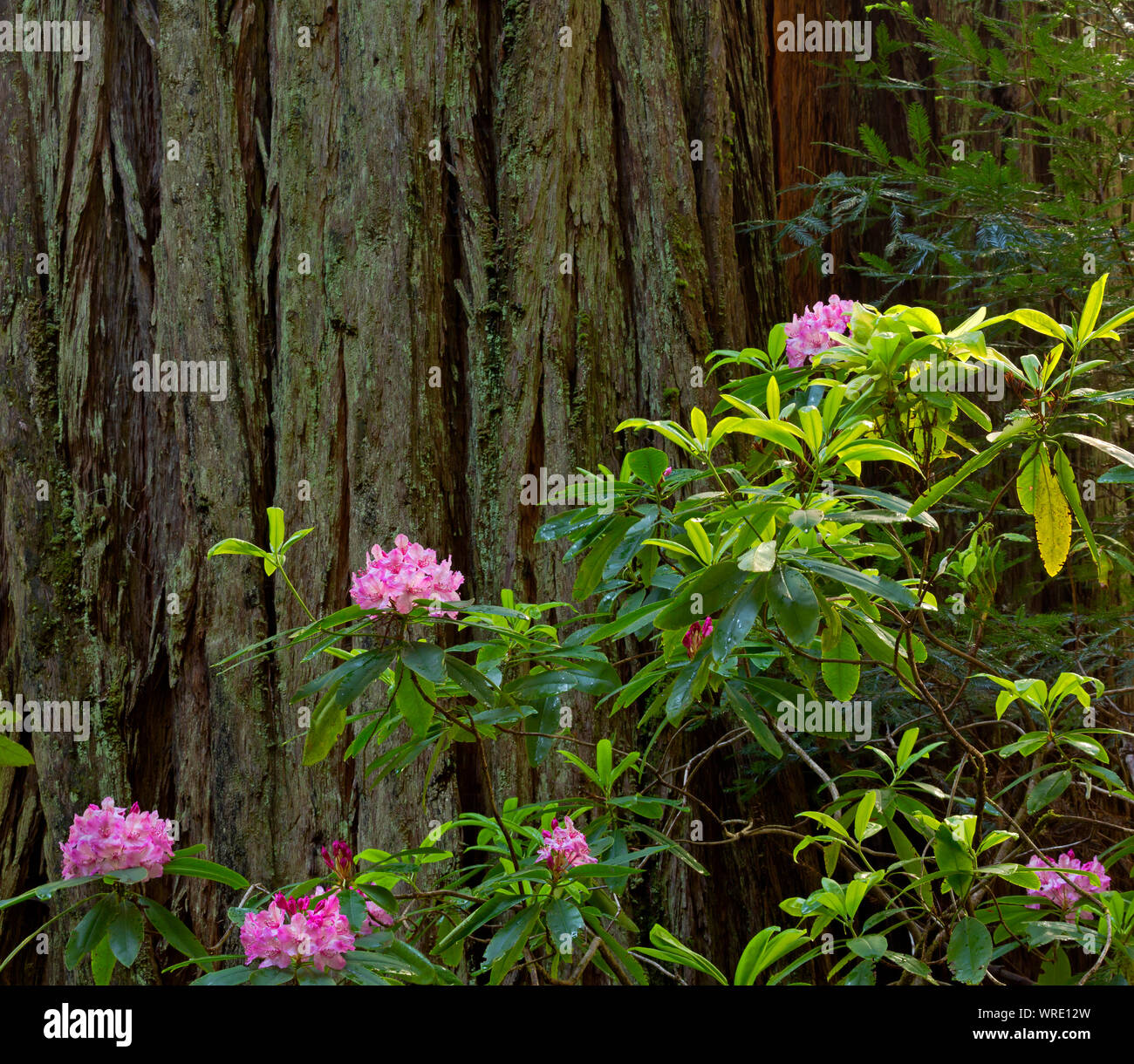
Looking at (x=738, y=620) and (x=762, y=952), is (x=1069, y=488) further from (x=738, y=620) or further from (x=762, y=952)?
(x=762, y=952)

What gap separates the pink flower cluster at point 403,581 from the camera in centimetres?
135

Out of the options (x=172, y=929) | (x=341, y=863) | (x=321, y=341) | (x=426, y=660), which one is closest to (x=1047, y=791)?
(x=426, y=660)

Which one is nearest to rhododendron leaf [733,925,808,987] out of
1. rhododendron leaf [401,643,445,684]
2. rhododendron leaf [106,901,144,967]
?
rhododendron leaf [401,643,445,684]

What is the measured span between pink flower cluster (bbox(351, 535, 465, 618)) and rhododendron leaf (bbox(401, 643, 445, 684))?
0.19 feet

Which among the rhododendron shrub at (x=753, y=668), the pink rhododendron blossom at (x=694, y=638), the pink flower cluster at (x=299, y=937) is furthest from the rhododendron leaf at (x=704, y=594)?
the pink flower cluster at (x=299, y=937)

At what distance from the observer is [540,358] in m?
2.36

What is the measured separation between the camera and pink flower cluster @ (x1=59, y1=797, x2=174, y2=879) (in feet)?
4.45

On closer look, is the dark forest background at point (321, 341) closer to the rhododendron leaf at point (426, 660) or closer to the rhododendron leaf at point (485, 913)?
the rhododendron leaf at point (485, 913)

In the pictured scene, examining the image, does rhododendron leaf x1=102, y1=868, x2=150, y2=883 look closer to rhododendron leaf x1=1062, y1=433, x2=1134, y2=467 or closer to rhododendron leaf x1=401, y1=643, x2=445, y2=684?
rhododendron leaf x1=401, y1=643, x2=445, y2=684

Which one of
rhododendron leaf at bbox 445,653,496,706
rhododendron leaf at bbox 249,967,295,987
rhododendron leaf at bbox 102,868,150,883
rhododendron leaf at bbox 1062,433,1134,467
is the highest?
rhododendron leaf at bbox 1062,433,1134,467

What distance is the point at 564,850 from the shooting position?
1.48 metres

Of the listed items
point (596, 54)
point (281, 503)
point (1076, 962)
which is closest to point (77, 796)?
point (281, 503)

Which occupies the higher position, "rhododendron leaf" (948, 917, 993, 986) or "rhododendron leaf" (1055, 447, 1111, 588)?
"rhododendron leaf" (1055, 447, 1111, 588)

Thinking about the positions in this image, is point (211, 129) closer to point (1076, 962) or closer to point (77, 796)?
point (77, 796)
